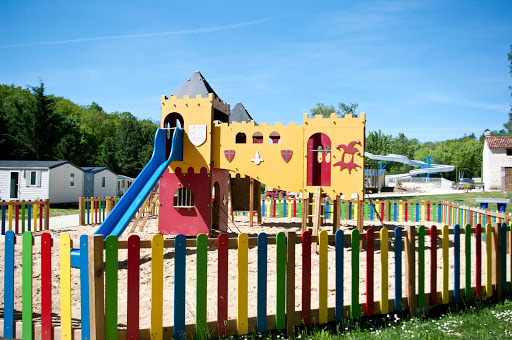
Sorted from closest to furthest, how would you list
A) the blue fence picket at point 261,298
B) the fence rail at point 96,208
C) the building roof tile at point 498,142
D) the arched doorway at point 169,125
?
1. the blue fence picket at point 261,298
2. the arched doorway at point 169,125
3. the fence rail at point 96,208
4. the building roof tile at point 498,142

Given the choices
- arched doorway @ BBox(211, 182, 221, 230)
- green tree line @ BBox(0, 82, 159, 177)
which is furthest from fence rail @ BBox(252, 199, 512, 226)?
green tree line @ BBox(0, 82, 159, 177)

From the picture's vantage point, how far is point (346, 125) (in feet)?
33.9

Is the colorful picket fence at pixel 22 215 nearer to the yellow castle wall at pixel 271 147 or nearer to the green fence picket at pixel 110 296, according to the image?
the yellow castle wall at pixel 271 147

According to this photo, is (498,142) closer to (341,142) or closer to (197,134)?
(341,142)

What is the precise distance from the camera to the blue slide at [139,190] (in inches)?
302

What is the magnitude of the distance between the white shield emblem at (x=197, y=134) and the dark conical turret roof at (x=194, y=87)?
5.06ft

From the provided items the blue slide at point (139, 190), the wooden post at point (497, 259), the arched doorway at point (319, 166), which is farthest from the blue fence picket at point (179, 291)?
the arched doorway at point (319, 166)

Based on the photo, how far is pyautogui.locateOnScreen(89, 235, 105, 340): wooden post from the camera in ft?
11.2

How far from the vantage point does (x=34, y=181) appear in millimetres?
A: 27359

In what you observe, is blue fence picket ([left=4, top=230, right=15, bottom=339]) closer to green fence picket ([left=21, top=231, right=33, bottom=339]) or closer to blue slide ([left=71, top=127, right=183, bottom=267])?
green fence picket ([left=21, top=231, right=33, bottom=339])

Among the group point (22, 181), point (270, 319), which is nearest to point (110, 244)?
point (270, 319)

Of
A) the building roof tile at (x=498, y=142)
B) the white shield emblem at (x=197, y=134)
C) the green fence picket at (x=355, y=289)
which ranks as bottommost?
the green fence picket at (x=355, y=289)

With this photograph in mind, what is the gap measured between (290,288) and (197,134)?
304 inches

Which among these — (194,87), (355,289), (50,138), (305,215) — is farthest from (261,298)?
(50,138)
